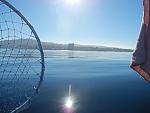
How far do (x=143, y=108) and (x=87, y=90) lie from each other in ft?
10.9

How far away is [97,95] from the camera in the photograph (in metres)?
10.9

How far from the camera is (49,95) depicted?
10641 millimetres

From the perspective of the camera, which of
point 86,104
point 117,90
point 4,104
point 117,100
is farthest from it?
point 117,90

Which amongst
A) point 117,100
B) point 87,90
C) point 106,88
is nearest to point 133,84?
point 106,88

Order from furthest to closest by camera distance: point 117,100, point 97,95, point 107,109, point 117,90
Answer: point 117,90
point 97,95
point 117,100
point 107,109

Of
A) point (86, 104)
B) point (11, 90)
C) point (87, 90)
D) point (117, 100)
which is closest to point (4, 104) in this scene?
point (11, 90)

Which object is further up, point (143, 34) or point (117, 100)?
point (143, 34)

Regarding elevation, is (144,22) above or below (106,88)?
above

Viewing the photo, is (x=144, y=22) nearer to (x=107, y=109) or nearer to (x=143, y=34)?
(x=143, y=34)

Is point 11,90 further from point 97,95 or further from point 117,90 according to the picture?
point 117,90

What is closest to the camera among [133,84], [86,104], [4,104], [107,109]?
[4,104]

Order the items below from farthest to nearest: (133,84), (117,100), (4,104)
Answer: (133,84) → (117,100) → (4,104)

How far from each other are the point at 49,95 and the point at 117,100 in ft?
7.96

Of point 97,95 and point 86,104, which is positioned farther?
point 97,95
